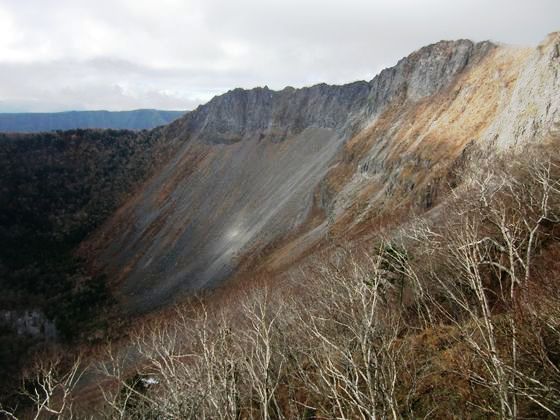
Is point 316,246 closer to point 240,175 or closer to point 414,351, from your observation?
point 414,351

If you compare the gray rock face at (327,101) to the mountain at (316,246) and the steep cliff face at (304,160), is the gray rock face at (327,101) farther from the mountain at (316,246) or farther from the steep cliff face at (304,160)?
the mountain at (316,246)

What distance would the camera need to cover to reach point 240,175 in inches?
4724

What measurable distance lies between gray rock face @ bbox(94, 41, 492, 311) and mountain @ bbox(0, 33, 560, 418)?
618 mm

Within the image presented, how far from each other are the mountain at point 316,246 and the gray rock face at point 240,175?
2.03 ft

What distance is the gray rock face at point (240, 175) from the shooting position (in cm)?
8475

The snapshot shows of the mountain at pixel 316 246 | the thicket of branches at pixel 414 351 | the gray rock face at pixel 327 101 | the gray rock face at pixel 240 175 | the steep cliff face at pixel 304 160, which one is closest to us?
the thicket of branches at pixel 414 351

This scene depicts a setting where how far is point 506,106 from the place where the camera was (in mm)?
55156

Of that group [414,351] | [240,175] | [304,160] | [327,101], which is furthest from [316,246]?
[327,101]

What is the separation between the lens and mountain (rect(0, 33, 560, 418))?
47.2 feet

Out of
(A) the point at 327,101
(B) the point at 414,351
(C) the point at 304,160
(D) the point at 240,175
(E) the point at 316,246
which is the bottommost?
(E) the point at 316,246

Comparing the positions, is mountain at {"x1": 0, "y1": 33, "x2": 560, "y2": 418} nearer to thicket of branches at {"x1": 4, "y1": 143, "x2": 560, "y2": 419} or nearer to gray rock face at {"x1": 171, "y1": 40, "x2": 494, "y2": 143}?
thicket of branches at {"x1": 4, "y1": 143, "x2": 560, "y2": 419}

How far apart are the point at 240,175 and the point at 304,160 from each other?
19.2 m

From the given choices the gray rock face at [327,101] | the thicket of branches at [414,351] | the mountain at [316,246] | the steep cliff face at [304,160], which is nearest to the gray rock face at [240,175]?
the gray rock face at [327,101]

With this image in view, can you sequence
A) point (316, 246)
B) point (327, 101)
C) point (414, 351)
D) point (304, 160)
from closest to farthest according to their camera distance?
point (414, 351) → point (316, 246) → point (304, 160) → point (327, 101)
